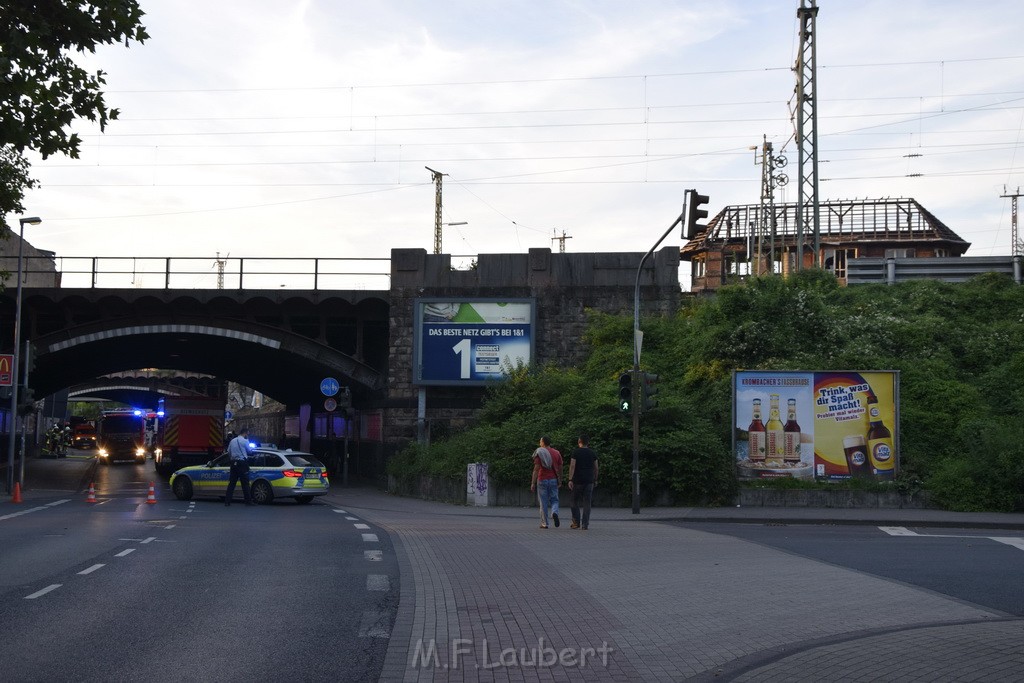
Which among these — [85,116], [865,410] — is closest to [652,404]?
[865,410]

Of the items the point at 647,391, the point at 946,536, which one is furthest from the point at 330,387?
the point at 946,536

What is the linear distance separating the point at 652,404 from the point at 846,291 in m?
16.6

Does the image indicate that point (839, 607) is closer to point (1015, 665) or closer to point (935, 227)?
point (1015, 665)

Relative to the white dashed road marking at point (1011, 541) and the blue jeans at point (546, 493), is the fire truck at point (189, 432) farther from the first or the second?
the white dashed road marking at point (1011, 541)

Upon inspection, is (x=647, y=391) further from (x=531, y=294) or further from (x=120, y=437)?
(x=120, y=437)

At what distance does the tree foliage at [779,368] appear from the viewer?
26062mm

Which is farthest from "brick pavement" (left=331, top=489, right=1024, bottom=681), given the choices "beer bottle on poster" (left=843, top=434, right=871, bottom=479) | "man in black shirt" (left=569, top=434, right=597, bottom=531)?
"beer bottle on poster" (left=843, top=434, right=871, bottom=479)

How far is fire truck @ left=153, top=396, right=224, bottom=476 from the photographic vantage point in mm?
48594

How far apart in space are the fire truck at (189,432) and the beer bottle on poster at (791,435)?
29981 millimetres

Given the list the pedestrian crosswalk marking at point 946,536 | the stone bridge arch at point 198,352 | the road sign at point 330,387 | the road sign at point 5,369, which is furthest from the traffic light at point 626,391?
the road sign at point 5,369

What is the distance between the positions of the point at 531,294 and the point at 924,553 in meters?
22.5

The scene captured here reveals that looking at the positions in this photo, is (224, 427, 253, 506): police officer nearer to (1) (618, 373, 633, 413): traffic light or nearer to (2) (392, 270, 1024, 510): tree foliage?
(2) (392, 270, 1024, 510): tree foliage

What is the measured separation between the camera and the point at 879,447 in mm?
25906

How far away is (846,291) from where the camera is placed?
3822 centimetres
